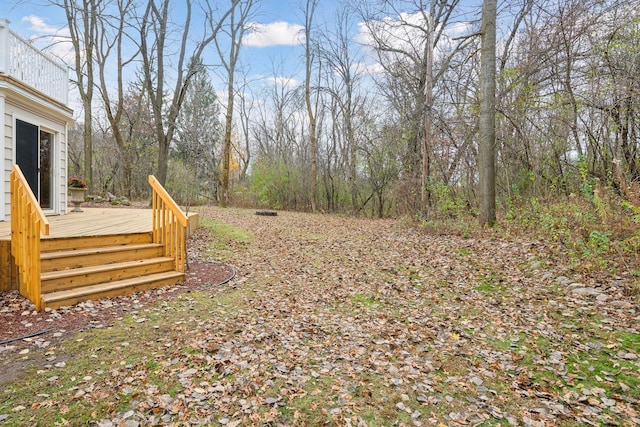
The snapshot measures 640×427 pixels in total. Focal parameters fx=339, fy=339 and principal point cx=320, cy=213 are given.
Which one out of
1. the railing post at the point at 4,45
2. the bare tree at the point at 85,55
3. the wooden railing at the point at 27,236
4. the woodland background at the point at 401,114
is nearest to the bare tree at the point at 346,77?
the woodland background at the point at 401,114

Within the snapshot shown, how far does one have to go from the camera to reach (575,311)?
3.65 meters

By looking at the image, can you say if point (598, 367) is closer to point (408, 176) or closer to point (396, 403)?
point (396, 403)

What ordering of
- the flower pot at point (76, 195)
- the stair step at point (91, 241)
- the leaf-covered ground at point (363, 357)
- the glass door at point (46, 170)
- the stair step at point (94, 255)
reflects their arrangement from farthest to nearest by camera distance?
the flower pot at point (76, 195), the glass door at point (46, 170), the stair step at point (91, 241), the stair step at point (94, 255), the leaf-covered ground at point (363, 357)

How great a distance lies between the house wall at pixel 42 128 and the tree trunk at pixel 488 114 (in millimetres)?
8858

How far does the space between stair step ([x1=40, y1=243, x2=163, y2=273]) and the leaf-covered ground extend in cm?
115

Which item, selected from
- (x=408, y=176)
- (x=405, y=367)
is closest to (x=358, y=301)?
A: (x=405, y=367)

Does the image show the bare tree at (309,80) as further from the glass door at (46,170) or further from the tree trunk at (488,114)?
the glass door at (46,170)

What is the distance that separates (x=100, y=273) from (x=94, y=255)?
0.98 feet

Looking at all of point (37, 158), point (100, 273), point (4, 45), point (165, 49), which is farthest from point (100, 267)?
point (165, 49)

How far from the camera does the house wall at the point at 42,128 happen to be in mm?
5660

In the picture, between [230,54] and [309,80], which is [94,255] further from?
[230,54]

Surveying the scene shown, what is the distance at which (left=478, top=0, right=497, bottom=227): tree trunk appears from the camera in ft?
23.4

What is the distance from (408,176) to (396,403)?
8.81m

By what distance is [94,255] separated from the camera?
4.53 meters
